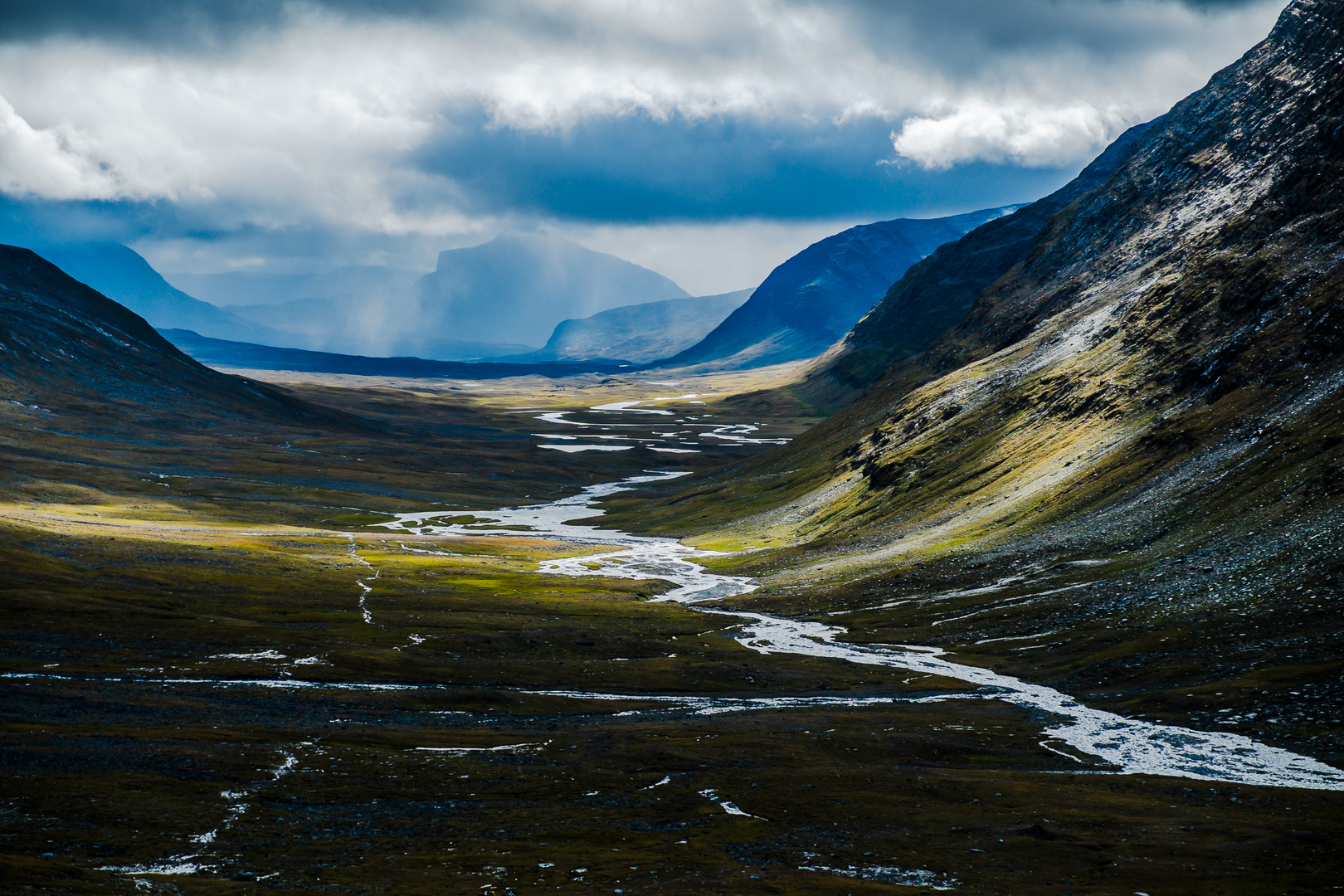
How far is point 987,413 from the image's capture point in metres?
168

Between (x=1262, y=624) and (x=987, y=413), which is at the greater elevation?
(x=987, y=413)

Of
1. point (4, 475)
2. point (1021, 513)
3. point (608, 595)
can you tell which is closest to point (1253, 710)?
point (1021, 513)

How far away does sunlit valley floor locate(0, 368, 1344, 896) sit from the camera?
33.6 meters

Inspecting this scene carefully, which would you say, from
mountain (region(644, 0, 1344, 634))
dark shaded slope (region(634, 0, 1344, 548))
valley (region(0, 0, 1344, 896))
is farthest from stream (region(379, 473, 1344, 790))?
dark shaded slope (region(634, 0, 1344, 548))

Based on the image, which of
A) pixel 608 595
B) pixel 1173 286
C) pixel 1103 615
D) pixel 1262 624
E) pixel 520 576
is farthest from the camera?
pixel 1173 286

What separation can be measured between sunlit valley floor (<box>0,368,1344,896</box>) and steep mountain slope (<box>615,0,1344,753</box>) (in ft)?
4.30

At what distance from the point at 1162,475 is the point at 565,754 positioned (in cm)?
8466

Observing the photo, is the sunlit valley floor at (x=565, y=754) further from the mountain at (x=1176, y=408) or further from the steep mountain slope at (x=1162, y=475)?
the mountain at (x=1176, y=408)

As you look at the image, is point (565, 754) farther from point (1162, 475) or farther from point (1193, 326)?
point (1193, 326)

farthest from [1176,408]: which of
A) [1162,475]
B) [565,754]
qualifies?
[565,754]

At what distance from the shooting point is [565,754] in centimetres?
5172

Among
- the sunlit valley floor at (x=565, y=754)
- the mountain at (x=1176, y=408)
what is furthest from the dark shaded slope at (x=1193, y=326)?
the sunlit valley floor at (x=565, y=754)

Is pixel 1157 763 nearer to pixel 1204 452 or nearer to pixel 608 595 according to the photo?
pixel 1204 452

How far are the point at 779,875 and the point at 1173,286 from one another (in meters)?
150
